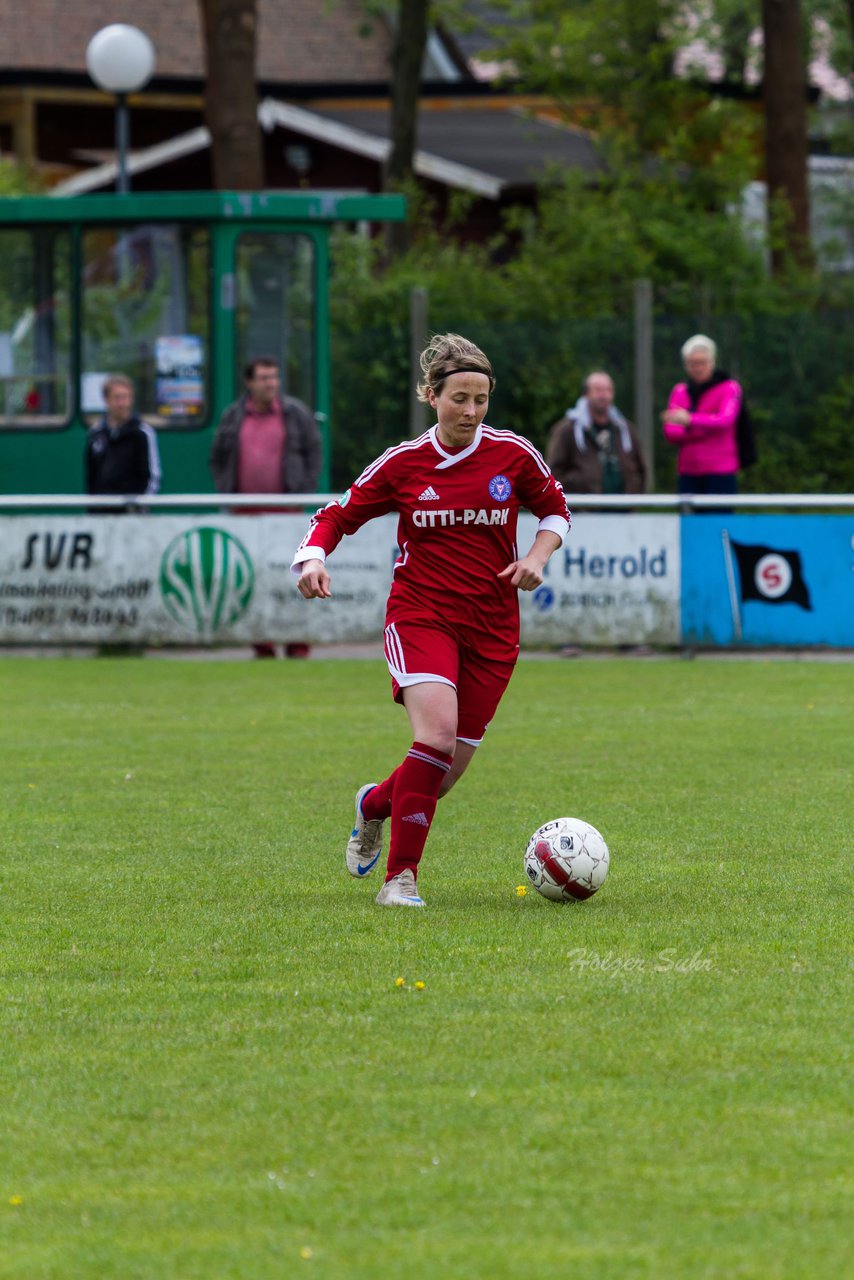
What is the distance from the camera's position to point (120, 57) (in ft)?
67.3

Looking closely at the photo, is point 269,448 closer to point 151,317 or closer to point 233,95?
point 151,317

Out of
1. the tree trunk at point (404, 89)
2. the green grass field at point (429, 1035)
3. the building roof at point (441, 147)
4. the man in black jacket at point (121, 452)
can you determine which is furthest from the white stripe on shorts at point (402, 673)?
the building roof at point (441, 147)

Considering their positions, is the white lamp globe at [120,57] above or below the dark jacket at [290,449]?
above

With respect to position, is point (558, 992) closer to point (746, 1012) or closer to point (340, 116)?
point (746, 1012)

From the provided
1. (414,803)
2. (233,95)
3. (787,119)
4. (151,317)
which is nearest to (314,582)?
(414,803)

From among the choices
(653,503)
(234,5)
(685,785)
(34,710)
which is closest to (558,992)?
(685,785)

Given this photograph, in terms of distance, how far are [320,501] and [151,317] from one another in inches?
162

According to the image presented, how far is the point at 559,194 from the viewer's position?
1130 inches

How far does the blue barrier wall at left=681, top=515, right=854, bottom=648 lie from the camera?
16.7 m

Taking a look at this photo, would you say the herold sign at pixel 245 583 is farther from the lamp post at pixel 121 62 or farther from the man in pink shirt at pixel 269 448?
the lamp post at pixel 121 62

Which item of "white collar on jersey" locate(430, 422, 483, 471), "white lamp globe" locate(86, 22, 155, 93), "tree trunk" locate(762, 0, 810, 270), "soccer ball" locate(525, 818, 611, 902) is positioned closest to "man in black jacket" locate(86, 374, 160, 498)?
"white lamp globe" locate(86, 22, 155, 93)

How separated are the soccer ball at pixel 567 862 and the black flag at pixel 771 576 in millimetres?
9750

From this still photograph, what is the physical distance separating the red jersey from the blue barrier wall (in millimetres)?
9447

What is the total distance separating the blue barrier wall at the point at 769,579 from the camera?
54.9ft
